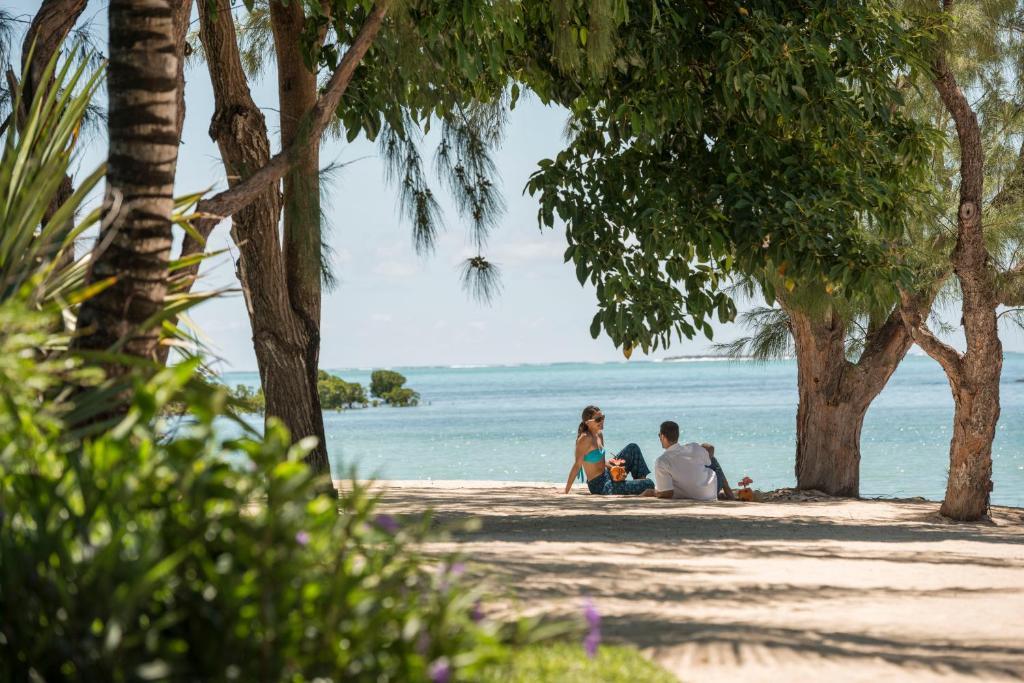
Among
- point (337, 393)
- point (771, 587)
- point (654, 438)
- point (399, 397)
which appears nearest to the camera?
point (771, 587)

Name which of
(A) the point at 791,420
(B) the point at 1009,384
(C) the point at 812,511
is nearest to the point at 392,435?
(A) the point at 791,420

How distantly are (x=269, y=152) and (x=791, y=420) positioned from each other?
126 ft

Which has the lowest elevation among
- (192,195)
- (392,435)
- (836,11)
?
(392,435)

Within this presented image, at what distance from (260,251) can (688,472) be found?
4.02 m

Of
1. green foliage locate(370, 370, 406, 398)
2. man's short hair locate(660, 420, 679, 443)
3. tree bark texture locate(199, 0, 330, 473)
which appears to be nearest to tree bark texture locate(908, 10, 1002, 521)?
man's short hair locate(660, 420, 679, 443)

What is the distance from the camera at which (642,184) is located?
786 centimetres

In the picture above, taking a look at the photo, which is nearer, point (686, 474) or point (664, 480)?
point (686, 474)

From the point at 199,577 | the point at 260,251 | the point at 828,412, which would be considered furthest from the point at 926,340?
the point at 199,577

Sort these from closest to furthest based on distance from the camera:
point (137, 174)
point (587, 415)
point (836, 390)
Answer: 1. point (137, 174)
2. point (587, 415)
3. point (836, 390)

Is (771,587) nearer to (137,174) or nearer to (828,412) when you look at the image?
(137,174)

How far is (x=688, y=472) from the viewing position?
9180 millimetres

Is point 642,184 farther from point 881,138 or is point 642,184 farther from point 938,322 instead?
point 938,322

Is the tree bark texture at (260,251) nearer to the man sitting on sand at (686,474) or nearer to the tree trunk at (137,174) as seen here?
the man sitting on sand at (686,474)

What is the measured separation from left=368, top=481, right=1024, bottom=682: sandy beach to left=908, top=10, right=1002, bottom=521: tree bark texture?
5.04 feet
